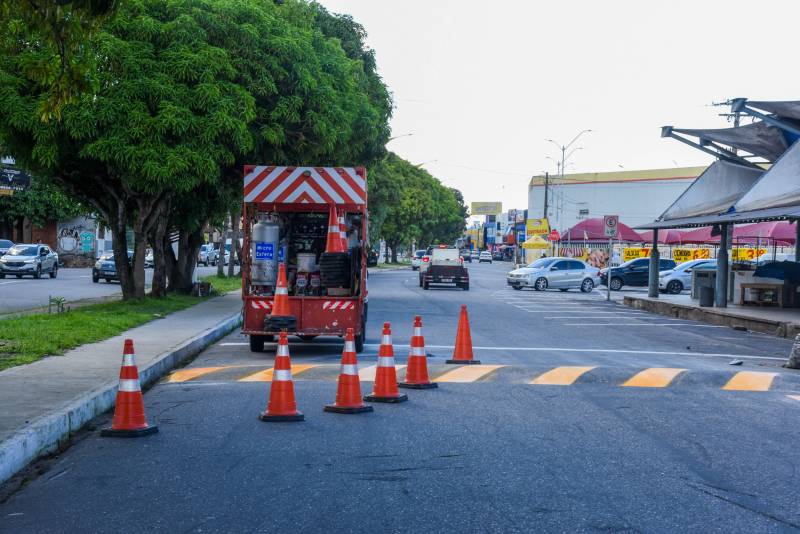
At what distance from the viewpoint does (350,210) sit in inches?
614

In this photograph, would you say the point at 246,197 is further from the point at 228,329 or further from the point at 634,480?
the point at 634,480

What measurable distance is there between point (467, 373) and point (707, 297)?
17.2m

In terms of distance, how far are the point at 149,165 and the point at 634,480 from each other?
14461mm

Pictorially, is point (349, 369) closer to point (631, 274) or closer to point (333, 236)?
point (333, 236)

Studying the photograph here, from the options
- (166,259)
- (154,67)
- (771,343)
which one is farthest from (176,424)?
(166,259)

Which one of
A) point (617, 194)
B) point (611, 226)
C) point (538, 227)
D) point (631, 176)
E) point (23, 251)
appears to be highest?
point (631, 176)

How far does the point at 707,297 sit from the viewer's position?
2755 centimetres

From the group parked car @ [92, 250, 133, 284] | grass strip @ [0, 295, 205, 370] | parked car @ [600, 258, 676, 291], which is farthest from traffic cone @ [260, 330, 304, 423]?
parked car @ [600, 258, 676, 291]

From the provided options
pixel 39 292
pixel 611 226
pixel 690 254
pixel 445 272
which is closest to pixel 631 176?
pixel 690 254

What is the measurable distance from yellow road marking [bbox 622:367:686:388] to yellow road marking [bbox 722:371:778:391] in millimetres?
725

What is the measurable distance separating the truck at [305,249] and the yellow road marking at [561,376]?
136 inches

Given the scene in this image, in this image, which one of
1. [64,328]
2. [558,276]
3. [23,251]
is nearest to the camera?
[64,328]

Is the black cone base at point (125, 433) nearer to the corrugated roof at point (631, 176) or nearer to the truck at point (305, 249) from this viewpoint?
the truck at point (305, 249)

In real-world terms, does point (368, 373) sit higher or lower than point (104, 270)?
lower
